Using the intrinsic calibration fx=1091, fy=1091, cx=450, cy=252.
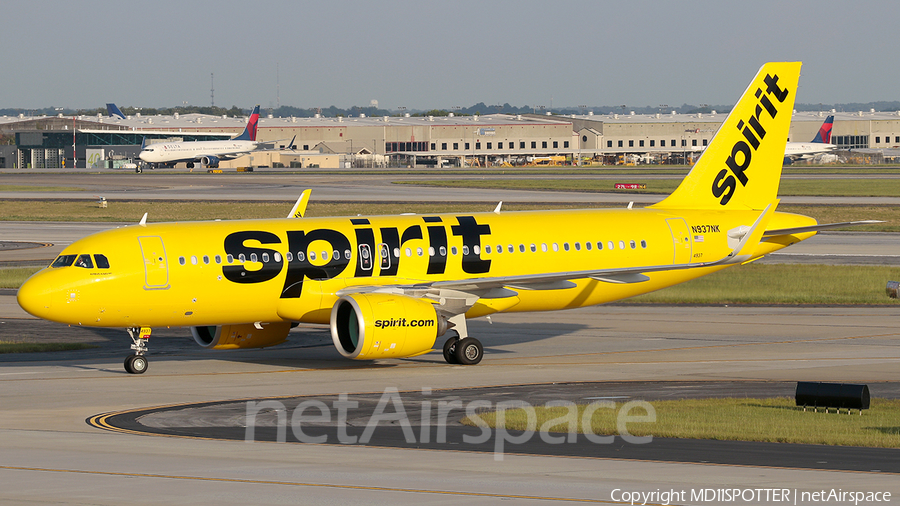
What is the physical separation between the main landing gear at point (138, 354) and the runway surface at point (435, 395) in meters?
0.34

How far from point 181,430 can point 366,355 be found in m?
8.65

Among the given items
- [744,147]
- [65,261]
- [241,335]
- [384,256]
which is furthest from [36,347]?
[744,147]

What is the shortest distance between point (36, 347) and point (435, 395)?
16880mm

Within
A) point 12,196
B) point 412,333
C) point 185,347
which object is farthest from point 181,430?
point 12,196

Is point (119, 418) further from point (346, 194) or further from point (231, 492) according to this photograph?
point (346, 194)

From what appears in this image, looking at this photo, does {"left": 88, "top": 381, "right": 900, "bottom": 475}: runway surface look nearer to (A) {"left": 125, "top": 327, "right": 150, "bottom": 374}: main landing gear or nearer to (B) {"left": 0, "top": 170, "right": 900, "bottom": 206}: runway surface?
(A) {"left": 125, "top": 327, "right": 150, "bottom": 374}: main landing gear

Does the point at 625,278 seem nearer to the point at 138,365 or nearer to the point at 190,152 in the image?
the point at 138,365

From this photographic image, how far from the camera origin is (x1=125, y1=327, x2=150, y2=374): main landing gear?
1265 inches

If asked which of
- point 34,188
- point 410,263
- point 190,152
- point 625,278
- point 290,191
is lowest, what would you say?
point 34,188

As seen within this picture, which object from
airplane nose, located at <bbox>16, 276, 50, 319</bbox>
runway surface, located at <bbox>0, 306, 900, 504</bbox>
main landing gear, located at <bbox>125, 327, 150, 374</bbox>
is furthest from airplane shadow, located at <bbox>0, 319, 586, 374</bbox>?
airplane nose, located at <bbox>16, 276, 50, 319</bbox>

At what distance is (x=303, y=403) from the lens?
26.8 metres

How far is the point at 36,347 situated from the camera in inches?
1481

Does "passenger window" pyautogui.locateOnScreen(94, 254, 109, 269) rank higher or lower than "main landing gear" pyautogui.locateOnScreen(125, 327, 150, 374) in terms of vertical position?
higher

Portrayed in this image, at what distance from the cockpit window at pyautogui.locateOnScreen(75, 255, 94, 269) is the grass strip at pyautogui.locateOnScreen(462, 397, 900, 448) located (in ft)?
43.3
